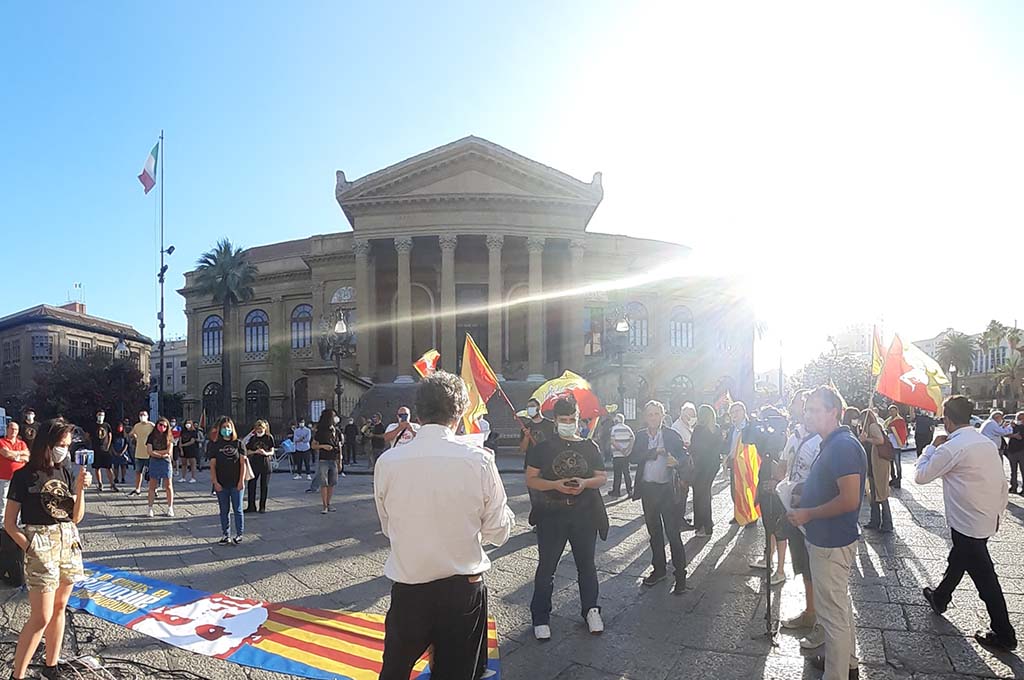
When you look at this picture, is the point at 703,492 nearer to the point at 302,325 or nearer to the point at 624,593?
the point at 624,593

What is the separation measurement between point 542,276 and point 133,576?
35320mm

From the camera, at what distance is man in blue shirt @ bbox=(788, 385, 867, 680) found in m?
3.98

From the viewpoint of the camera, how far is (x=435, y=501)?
9.18ft

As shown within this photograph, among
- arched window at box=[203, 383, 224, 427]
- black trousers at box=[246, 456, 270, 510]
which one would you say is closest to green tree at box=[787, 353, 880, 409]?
arched window at box=[203, 383, 224, 427]

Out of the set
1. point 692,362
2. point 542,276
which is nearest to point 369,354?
point 542,276

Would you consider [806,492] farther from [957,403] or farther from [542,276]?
Answer: [542,276]

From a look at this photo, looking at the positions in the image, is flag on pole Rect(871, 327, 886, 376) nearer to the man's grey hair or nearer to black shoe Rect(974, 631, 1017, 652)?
black shoe Rect(974, 631, 1017, 652)

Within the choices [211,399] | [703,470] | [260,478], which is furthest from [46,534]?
[211,399]

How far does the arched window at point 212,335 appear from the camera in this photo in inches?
2121

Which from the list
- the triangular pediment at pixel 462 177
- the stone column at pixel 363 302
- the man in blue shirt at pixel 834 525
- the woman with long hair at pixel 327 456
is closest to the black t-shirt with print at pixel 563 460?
the man in blue shirt at pixel 834 525

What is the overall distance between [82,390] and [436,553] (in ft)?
163

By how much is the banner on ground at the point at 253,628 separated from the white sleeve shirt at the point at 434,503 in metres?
1.93

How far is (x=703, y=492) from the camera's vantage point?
9.32 m

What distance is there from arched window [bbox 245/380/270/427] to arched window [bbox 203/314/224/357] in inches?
181
